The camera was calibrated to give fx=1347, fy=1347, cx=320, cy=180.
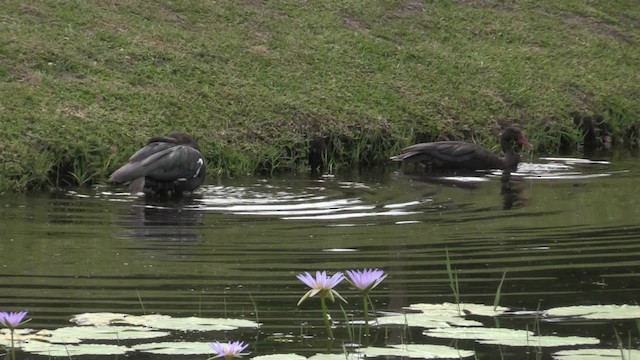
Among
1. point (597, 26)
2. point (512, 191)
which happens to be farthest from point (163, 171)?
point (597, 26)

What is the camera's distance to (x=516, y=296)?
6594 mm

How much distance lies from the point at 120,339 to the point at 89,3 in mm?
12296

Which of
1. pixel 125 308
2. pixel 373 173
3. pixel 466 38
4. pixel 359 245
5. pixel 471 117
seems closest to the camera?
pixel 125 308

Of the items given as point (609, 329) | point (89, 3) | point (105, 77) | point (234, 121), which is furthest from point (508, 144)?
point (609, 329)

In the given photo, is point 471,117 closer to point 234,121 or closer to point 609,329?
point 234,121

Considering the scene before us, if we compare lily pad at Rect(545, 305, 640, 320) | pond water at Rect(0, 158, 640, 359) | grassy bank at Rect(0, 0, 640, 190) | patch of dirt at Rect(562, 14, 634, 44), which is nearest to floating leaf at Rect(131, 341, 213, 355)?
pond water at Rect(0, 158, 640, 359)

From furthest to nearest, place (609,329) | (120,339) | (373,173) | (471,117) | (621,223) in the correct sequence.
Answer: (471,117)
(373,173)
(621,223)
(609,329)
(120,339)

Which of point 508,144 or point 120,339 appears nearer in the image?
point 120,339

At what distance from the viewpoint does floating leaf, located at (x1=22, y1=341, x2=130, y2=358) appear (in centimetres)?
473

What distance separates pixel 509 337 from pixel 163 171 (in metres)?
7.02

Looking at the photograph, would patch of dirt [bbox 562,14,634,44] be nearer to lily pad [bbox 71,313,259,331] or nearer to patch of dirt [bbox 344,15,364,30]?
patch of dirt [bbox 344,15,364,30]

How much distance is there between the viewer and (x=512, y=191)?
12414 mm

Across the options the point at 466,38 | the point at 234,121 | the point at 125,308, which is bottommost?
the point at 125,308

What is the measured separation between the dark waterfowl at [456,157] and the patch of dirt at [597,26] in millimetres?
A: 7202
